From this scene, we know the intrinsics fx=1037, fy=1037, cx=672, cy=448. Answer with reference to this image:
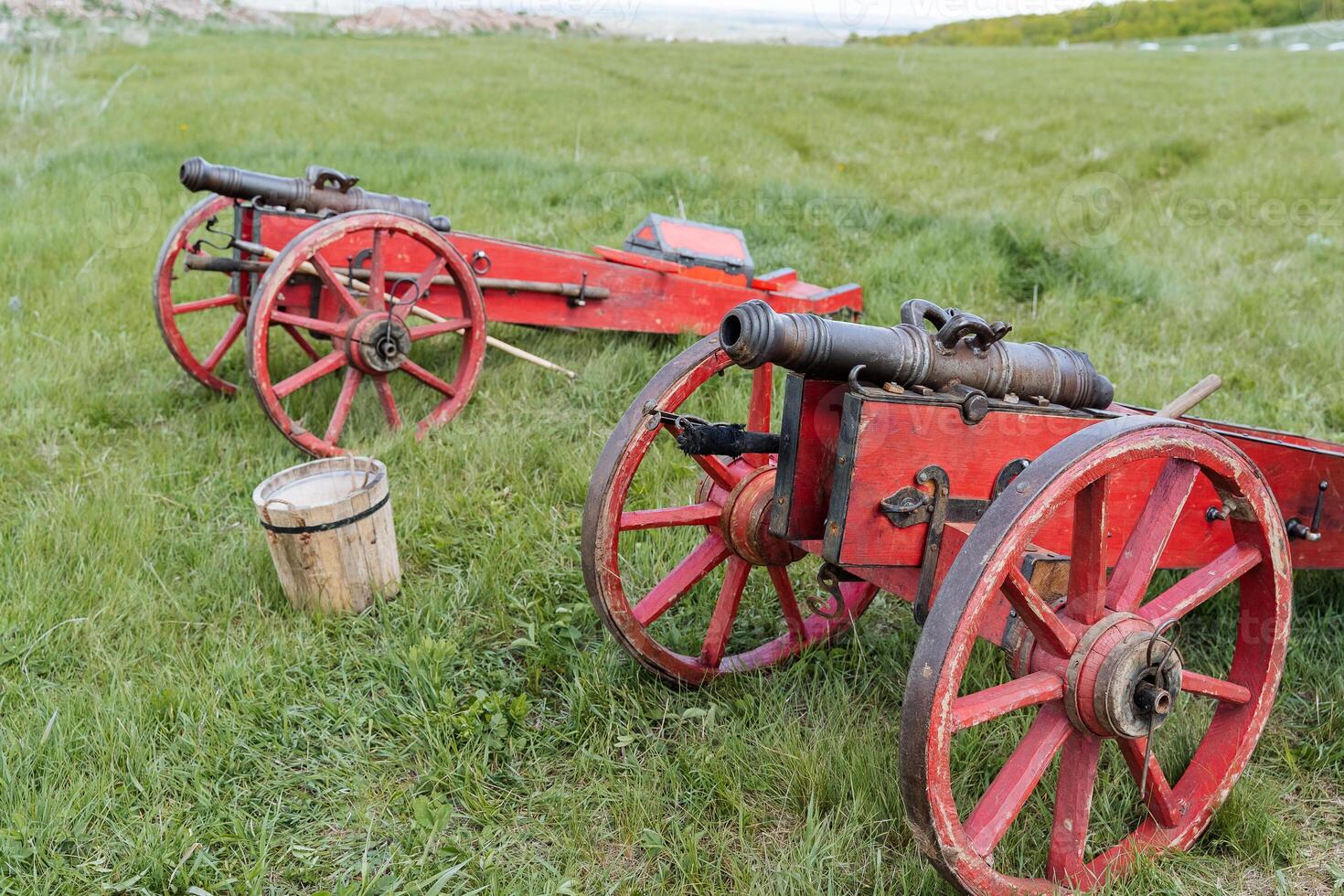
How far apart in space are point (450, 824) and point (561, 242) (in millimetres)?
5231

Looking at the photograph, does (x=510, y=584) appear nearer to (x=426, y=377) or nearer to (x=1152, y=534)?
(x=426, y=377)

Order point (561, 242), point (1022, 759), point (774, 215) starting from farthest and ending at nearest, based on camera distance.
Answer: point (774, 215) → point (561, 242) → point (1022, 759)

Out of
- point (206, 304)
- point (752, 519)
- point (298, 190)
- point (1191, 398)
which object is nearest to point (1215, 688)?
point (1191, 398)

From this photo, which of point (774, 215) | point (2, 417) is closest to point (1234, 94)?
point (774, 215)

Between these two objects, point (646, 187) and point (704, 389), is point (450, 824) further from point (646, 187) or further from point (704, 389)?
point (646, 187)

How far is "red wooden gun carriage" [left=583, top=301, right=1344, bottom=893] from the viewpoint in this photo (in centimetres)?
204

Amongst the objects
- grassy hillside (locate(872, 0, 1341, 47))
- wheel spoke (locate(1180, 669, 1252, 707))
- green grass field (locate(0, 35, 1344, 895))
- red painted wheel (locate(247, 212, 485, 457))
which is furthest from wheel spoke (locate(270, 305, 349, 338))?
grassy hillside (locate(872, 0, 1341, 47))

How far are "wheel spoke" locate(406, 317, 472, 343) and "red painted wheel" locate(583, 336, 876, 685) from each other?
1446 millimetres

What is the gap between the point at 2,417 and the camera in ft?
15.0

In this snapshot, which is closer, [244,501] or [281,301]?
[244,501]

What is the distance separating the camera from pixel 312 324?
4254mm

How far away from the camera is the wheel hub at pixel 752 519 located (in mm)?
2814

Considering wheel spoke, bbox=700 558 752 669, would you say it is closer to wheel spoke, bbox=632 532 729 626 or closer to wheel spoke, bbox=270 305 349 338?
wheel spoke, bbox=632 532 729 626

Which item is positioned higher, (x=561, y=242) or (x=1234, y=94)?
(x=1234, y=94)
